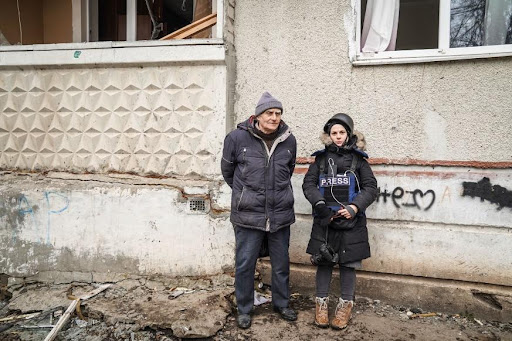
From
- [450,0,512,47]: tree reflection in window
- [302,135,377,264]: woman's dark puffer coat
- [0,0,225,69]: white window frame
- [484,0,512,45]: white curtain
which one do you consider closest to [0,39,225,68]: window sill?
[0,0,225,69]: white window frame

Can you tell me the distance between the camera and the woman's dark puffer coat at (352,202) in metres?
3.19

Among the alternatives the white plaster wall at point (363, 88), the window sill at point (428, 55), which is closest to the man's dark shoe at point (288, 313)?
the white plaster wall at point (363, 88)

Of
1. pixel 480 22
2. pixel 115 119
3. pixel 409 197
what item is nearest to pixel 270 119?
pixel 409 197

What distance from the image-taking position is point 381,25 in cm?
381

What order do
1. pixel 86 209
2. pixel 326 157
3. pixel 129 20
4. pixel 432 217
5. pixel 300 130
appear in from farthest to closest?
1. pixel 129 20
2. pixel 86 209
3. pixel 300 130
4. pixel 432 217
5. pixel 326 157

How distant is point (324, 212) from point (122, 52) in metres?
2.81

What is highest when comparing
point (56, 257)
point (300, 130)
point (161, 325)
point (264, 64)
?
point (264, 64)

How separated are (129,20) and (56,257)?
315 centimetres

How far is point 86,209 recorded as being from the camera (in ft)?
14.5

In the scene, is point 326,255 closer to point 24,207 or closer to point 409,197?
point 409,197

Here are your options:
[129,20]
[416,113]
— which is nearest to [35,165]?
[129,20]

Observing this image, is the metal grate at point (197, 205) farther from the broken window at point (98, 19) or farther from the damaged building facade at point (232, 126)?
the broken window at point (98, 19)

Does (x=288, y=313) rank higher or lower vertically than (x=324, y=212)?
lower

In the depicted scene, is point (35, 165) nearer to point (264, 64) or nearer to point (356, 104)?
point (264, 64)
